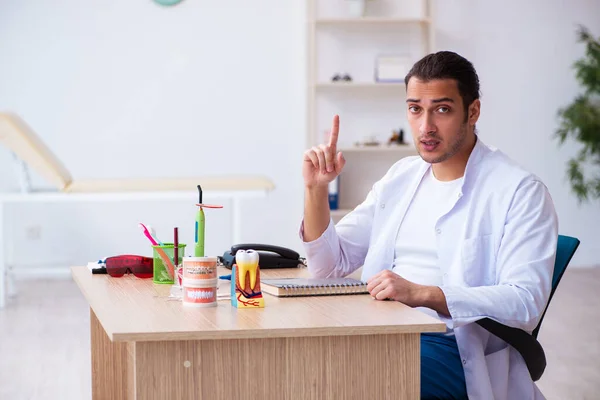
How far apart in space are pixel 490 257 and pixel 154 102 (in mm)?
4407

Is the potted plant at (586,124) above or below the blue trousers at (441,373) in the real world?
above

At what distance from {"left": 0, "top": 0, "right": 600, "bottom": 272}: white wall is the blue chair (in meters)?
4.21

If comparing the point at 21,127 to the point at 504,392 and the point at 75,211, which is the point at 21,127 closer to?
the point at 75,211

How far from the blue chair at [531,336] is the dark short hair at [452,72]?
39cm

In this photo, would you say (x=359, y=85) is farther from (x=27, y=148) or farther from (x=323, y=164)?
(x=323, y=164)

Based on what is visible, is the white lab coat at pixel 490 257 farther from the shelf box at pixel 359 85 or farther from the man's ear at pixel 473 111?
the shelf box at pixel 359 85

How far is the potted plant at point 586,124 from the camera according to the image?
5906 mm

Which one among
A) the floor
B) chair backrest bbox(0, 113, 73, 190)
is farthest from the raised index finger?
chair backrest bbox(0, 113, 73, 190)

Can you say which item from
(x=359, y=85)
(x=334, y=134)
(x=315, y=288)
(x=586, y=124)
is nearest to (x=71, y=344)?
(x=334, y=134)

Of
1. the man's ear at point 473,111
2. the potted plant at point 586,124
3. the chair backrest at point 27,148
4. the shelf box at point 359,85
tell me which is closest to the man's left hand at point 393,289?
the man's ear at point 473,111

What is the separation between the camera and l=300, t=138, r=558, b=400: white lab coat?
1712 millimetres

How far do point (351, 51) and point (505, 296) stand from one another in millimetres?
4493

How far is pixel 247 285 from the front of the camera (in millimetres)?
1624

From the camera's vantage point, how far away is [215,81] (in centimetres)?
601
